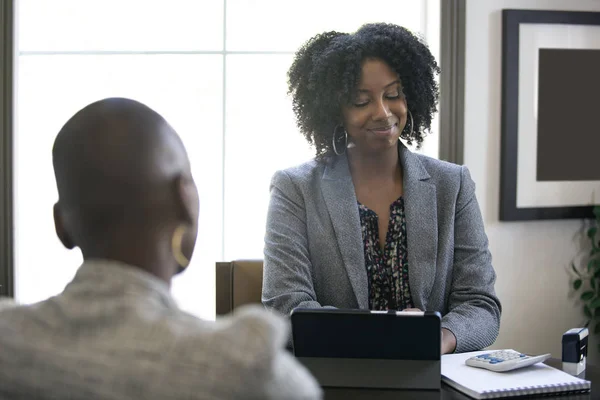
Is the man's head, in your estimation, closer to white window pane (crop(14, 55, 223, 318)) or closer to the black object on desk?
the black object on desk

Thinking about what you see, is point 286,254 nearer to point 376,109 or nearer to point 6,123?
point 376,109

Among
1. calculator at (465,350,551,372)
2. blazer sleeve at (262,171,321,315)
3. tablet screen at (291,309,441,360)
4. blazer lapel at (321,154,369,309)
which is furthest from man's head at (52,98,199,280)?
blazer lapel at (321,154,369,309)

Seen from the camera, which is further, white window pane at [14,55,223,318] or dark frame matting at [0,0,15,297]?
white window pane at [14,55,223,318]

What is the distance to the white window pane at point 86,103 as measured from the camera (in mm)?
3318

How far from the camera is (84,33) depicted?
3320 mm

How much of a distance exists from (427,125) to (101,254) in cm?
180

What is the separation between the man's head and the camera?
2.84 feet

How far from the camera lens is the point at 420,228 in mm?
2250

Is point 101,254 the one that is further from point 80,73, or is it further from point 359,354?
point 80,73

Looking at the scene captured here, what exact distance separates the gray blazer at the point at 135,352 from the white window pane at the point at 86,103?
252 centimetres

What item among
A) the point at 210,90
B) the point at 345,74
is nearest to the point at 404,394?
the point at 345,74

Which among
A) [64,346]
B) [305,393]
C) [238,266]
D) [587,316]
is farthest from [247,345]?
[587,316]

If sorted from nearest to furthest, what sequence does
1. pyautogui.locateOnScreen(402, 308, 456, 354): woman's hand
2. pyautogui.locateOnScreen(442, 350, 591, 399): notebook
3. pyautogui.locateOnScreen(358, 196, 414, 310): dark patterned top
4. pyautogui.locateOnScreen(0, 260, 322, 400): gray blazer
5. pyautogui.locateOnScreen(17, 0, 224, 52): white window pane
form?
1. pyautogui.locateOnScreen(0, 260, 322, 400): gray blazer
2. pyautogui.locateOnScreen(442, 350, 591, 399): notebook
3. pyautogui.locateOnScreen(402, 308, 456, 354): woman's hand
4. pyautogui.locateOnScreen(358, 196, 414, 310): dark patterned top
5. pyautogui.locateOnScreen(17, 0, 224, 52): white window pane

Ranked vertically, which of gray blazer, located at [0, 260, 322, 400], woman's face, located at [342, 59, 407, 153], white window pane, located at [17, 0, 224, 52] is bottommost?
gray blazer, located at [0, 260, 322, 400]
